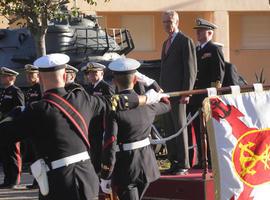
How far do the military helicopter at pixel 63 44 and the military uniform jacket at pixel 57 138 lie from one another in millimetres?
10421

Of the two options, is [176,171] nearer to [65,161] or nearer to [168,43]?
[168,43]

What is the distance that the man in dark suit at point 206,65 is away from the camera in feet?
29.5

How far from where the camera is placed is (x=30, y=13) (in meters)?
15.2

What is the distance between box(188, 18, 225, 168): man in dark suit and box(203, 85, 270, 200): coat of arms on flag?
1606 millimetres

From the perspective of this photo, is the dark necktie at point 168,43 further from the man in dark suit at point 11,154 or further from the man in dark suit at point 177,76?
the man in dark suit at point 11,154

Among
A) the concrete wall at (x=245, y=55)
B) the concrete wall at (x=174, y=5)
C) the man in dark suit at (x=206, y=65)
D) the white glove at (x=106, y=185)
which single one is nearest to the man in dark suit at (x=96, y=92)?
the man in dark suit at (x=206, y=65)

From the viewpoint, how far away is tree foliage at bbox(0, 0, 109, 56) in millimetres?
15056

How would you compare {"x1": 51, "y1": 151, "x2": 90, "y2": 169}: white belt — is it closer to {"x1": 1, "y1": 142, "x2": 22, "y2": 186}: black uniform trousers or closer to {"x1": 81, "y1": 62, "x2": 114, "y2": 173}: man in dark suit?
{"x1": 81, "y1": 62, "x2": 114, "y2": 173}: man in dark suit

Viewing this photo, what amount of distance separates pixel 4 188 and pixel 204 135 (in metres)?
5.08

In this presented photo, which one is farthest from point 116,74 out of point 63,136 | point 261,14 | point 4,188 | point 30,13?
point 261,14

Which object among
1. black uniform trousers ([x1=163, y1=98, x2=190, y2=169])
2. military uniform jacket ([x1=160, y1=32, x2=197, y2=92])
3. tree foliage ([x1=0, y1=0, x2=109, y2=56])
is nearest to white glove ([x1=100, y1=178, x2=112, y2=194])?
black uniform trousers ([x1=163, y1=98, x2=190, y2=169])

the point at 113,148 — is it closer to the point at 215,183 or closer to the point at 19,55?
the point at 215,183

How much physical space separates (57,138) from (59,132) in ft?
0.16

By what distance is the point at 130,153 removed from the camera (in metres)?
6.51
